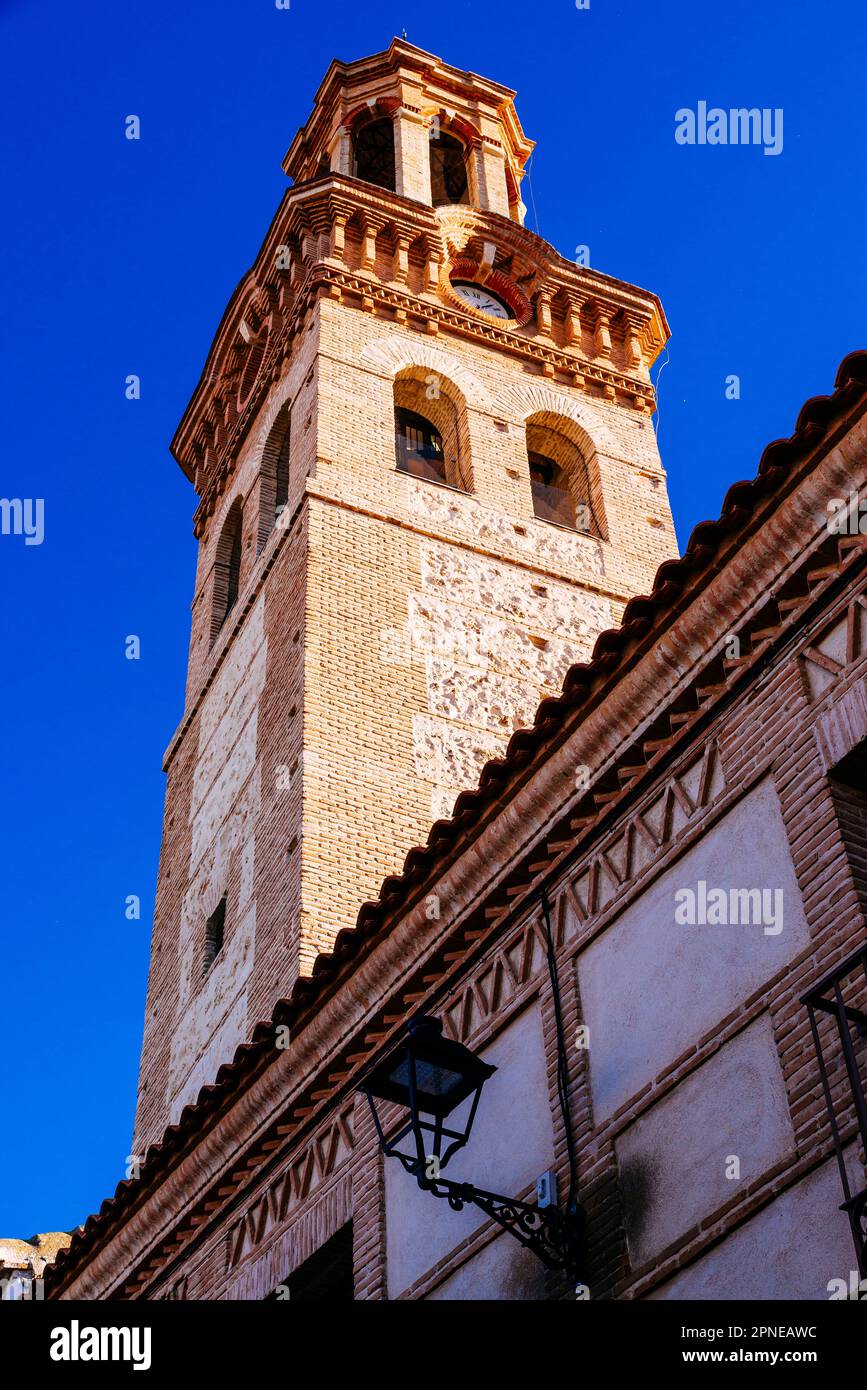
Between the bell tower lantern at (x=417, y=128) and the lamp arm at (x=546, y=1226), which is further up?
the bell tower lantern at (x=417, y=128)

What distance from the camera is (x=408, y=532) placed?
51.7 feet

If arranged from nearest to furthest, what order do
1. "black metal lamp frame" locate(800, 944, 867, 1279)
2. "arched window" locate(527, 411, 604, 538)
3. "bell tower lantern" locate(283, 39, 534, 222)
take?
"black metal lamp frame" locate(800, 944, 867, 1279) → "arched window" locate(527, 411, 604, 538) → "bell tower lantern" locate(283, 39, 534, 222)

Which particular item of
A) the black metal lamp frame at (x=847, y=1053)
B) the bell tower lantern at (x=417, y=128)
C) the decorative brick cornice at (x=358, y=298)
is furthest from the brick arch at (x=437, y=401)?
the black metal lamp frame at (x=847, y=1053)

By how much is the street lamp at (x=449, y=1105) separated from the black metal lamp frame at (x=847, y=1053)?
1406 millimetres

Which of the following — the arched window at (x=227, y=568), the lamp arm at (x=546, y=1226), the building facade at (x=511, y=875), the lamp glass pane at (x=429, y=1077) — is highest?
the arched window at (x=227, y=568)

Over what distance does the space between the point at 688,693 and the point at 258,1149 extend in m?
3.75

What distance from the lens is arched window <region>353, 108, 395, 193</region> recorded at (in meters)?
23.7

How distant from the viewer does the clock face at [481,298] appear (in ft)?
65.9

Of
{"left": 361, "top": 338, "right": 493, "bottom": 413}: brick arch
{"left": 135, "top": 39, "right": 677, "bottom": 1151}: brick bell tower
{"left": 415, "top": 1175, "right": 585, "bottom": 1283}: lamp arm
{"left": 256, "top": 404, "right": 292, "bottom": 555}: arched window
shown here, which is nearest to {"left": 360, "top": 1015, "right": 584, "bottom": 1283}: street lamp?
{"left": 415, "top": 1175, "right": 585, "bottom": 1283}: lamp arm

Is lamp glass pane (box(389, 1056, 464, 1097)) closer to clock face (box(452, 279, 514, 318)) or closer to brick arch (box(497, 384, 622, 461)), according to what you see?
brick arch (box(497, 384, 622, 461))

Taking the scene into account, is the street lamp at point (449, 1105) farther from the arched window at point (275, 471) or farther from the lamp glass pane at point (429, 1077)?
the arched window at point (275, 471)

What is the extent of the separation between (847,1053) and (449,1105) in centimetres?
187

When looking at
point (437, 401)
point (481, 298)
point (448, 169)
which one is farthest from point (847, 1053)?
point (448, 169)

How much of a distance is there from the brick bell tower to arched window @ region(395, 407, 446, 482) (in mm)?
36
